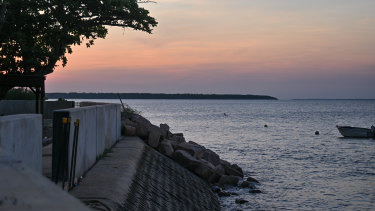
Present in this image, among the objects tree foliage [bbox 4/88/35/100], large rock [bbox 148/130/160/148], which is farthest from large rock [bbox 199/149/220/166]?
tree foliage [bbox 4/88/35/100]

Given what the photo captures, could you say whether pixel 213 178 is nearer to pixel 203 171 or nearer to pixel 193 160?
pixel 203 171

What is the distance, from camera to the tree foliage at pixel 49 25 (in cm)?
2511

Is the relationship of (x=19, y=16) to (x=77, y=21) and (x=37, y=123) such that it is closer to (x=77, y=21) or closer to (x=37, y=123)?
(x=77, y=21)

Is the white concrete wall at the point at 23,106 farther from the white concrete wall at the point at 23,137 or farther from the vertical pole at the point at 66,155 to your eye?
the white concrete wall at the point at 23,137

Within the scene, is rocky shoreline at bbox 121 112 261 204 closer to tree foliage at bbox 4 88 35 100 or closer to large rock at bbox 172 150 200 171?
Result: large rock at bbox 172 150 200 171

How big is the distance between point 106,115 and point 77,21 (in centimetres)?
1189

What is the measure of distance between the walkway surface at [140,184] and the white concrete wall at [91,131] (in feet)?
1.04

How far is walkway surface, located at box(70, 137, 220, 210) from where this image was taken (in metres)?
10.2

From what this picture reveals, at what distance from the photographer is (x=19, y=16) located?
25.2 m

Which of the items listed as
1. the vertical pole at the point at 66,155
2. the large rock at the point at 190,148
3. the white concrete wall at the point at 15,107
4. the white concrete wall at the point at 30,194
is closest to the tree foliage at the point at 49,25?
the white concrete wall at the point at 15,107

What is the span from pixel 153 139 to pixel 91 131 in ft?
30.4

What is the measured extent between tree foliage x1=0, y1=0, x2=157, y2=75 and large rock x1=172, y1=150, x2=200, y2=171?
354 inches

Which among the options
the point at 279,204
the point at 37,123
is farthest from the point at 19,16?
the point at 37,123

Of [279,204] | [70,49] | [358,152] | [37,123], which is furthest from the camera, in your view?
[358,152]
